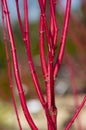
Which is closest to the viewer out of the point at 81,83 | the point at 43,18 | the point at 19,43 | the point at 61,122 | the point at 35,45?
the point at 43,18

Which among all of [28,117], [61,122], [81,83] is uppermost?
[81,83]

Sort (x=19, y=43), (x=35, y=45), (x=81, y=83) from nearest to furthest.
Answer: (x=19, y=43), (x=81, y=83), (x=35, y=45)

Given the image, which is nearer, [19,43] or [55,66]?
[55,66]

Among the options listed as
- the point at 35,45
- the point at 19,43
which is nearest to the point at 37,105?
the point at 19,43

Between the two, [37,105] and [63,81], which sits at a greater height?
[63,81]

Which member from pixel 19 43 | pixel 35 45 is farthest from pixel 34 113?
pixel 35 45

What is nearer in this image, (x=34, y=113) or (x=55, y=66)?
(x=55, y=66)

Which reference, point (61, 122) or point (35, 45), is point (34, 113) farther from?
point (35, 45)

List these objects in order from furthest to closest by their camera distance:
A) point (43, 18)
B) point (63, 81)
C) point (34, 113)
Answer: point (63, 81) < point (34, 113) < point (43, 18)

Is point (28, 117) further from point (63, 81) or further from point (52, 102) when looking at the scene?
point (63, 81)
